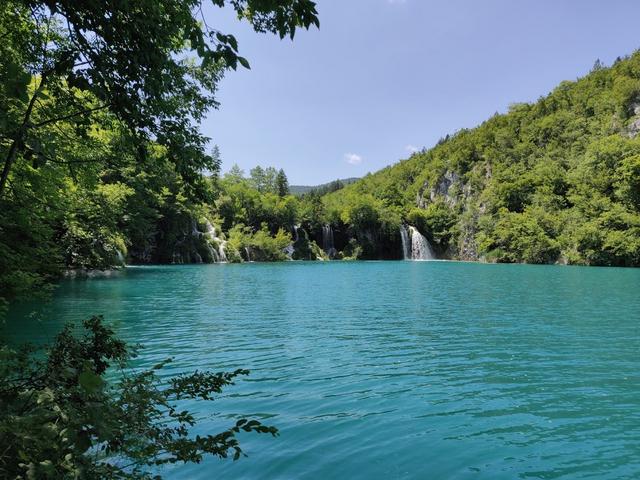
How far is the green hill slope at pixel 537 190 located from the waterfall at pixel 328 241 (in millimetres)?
2223

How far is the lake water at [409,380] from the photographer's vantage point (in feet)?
17.0

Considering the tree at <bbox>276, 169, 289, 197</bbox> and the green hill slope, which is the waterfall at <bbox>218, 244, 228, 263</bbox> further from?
the tree at <bbox>276, 169, 289, 197</bbox>

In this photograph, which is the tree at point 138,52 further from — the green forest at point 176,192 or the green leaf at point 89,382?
the green leaf at point 89,382

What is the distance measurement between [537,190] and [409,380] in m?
72.5

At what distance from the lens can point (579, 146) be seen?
242ft

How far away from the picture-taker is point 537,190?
7100cm

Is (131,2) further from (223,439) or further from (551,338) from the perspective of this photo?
(551,338)

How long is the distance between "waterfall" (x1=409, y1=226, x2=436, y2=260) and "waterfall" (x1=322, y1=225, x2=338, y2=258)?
49.3ft

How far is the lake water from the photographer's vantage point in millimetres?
5176

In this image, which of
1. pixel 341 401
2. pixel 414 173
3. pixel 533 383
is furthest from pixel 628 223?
pixel 414 173

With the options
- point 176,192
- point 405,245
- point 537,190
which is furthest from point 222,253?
point 537,190

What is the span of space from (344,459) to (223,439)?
3052 millimetres

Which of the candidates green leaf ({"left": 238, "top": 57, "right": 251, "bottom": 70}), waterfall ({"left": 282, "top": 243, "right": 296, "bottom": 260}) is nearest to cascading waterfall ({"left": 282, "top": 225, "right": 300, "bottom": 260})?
waterfall ({"left": 282, "top": 243, "right": 296, "bottom": 260})

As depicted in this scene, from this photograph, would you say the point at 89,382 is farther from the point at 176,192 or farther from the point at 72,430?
the point at 176,192
